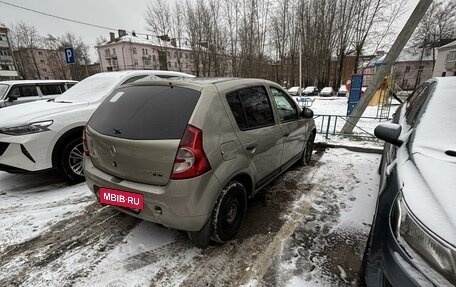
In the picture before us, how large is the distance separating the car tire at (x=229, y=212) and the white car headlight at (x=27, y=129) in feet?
9.19

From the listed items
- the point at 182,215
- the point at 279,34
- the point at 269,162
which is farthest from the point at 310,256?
the point at 279,34

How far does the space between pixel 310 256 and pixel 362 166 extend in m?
3.01

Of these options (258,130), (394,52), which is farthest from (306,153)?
(394,52)

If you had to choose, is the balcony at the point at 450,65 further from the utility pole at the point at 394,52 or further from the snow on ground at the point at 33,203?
the snow on ground at the point at 33,203

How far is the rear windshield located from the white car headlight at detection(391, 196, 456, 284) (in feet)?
5.14

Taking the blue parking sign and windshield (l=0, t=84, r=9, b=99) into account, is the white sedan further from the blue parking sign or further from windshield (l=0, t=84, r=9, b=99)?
the blue parking sign

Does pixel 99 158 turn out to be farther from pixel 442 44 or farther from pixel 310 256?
pixel 442 44

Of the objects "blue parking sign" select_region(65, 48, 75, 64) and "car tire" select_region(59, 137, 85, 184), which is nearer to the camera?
"car tire" select_region(59, 137, 85, 184)

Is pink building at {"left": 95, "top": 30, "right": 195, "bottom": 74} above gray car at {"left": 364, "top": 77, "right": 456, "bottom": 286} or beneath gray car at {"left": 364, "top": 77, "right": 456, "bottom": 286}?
above

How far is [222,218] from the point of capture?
2371 mm

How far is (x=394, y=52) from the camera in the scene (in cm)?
629

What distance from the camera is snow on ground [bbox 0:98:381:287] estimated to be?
2133 millimetres

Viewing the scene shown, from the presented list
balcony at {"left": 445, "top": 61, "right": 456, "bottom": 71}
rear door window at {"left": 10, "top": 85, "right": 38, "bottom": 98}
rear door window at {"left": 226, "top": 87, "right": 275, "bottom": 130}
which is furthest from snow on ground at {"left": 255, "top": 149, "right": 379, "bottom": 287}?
balcony at {"left": 445, "top": 61, "right": 456, "bottom": 71}

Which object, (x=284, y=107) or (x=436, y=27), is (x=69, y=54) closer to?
(x=284, y=107)
